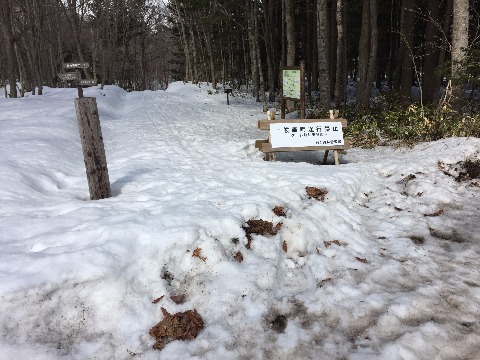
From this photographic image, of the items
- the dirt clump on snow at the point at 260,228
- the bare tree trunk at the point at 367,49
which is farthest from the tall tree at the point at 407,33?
the dirt clump on snow at the point at 260,228

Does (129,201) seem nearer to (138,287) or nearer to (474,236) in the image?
(138,287)

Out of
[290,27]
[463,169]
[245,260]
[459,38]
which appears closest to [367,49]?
[290,27]

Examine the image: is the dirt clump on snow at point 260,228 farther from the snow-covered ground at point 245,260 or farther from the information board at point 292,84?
the information board at point 292,84

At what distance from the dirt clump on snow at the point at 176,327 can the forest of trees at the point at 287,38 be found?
7352 millimetres

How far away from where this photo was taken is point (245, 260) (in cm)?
351

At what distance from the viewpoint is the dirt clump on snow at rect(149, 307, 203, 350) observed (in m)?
2.60

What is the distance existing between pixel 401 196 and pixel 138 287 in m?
4.28

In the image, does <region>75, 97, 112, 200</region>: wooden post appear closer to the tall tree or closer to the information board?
the information board

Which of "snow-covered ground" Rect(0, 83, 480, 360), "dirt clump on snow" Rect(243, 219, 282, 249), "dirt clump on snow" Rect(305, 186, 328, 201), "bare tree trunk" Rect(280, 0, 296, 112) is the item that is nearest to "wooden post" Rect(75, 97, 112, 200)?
"snow-covered ground" Rect(0, 83, 480, 360)

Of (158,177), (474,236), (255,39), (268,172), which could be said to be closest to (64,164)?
(158,177)

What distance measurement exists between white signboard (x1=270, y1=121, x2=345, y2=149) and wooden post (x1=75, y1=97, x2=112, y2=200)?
338 cm

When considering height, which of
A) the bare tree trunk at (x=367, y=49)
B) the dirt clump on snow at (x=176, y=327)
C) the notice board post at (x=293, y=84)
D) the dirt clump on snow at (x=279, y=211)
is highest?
the bare tree trunk at (x=367, y=49)

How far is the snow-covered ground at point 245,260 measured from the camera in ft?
8.33

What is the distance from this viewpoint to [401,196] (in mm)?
5203
